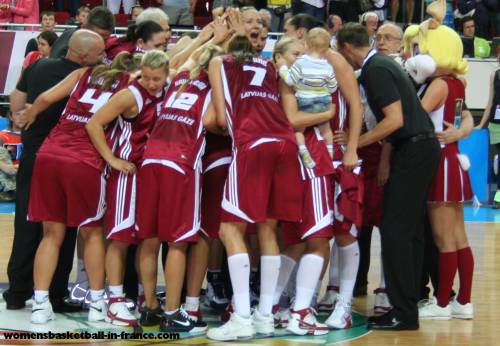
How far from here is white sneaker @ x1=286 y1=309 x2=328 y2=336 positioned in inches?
247

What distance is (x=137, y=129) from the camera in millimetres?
6512

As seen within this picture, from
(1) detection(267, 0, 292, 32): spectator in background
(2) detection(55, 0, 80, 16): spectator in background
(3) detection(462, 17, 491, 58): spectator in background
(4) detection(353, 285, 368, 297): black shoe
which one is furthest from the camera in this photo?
(2) detection(55, 0, 80, 16): spectator in background

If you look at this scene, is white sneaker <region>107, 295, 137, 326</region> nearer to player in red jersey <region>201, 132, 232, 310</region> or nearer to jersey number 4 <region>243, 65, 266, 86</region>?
player in red jersey <region>201, 132, 232, 310</region>

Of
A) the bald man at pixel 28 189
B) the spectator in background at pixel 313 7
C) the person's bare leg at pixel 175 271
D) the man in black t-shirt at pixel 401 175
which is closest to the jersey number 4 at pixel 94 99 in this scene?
the bald man at pixel 28 189

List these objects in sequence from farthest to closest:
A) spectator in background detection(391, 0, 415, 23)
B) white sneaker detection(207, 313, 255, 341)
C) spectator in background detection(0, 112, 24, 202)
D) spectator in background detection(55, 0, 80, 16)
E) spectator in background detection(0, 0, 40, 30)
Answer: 1. spectator in background detection(391, 0, 415, 23)
2. spectator in background detection(55, 0, 80, 16)
3. spectator in background detection(0, 0, 40, 30)
4. spectator in background detection(0, 112, 24, 202)
5. white sneaker detection(207, 313, 255, 341)

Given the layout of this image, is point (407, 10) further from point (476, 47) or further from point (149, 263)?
point (149, 263)

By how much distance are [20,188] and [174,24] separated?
826cm

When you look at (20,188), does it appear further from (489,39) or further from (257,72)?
(489,39)

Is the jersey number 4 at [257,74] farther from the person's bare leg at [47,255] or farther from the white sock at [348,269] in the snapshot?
the person's bare leg at [47,255]

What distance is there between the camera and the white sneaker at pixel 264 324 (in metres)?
6.24

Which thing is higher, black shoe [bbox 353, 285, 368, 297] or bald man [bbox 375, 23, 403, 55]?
bald man [bbox 375, 23, 403, 55]

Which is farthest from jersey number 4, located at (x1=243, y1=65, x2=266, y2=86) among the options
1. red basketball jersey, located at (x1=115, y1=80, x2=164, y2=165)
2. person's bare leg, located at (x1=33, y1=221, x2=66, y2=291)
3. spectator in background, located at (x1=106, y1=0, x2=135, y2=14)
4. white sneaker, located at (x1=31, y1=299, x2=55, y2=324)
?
spectator in background, located at (x1=106, y1=0, x2=135, y2=14)

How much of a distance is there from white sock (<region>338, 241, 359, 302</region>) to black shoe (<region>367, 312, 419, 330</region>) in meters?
0.23

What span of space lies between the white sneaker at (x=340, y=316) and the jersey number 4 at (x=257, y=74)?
1.47 metres
